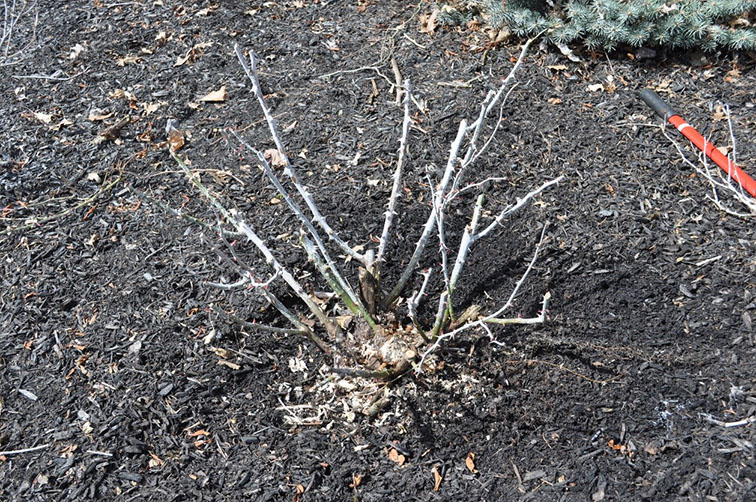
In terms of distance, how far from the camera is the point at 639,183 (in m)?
3.23

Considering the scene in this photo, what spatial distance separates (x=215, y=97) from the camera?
376 cm

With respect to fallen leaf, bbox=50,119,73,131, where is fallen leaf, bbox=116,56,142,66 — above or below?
above

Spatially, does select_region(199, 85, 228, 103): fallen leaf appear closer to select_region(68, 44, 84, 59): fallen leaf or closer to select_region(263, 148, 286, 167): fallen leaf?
select_region(263, 148, 286, 167): fallen leaf

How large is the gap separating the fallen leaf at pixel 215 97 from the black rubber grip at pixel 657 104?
7.43ft

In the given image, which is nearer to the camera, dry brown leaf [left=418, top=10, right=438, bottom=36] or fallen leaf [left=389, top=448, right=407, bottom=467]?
fallen leaf [left=389, top=448, right=407, bottom=467]

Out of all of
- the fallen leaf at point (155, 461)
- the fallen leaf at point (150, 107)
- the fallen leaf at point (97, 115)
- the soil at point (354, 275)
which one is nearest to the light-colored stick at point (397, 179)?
the soil at point (354, 275)

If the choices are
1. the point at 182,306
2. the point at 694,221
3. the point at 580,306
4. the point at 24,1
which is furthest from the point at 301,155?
the point at 24,1

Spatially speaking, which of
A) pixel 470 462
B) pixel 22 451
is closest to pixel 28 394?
pixel 22 451

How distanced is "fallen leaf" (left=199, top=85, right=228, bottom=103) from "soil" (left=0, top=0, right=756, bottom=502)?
0.18 ft

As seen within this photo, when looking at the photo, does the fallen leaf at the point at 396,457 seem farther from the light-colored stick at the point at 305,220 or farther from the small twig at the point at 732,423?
the small twig at the point at 732,423

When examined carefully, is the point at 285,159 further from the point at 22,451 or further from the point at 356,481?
the point at 22,451

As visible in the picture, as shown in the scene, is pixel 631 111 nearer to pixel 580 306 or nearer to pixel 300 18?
pixel 580 306

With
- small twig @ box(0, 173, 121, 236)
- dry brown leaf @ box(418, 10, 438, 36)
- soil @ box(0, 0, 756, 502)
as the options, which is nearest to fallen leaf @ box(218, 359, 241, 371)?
soil @ box(0, 0, 756, 502)

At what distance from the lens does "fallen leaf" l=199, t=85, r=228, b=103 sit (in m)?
3.75
